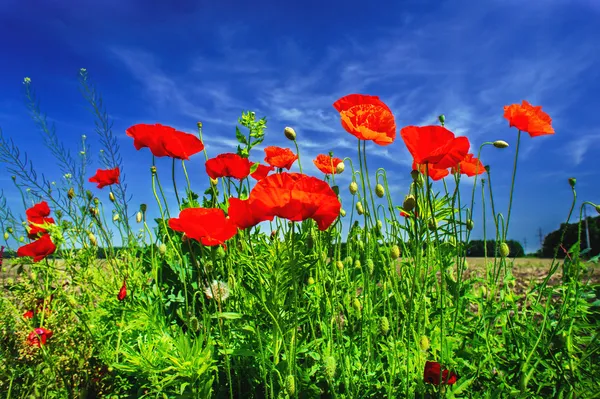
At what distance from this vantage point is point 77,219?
9.22ft

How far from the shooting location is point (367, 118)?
1.45m

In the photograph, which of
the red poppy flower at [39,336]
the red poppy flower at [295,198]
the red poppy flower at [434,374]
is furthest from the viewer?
the red poppy flower at [39,336]

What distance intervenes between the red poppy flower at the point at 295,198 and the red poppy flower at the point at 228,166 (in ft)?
1.86

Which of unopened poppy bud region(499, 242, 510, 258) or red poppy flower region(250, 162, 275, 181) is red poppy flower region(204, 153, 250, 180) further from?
unopened poppy bud region(499, 242, 510, 258)

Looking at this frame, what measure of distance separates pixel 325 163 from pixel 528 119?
0.91 m

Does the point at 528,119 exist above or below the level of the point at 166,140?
above

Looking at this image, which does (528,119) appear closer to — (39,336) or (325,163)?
(325,163)

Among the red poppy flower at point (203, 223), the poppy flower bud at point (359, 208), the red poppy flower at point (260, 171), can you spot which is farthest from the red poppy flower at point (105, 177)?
the poppy flower bud at point (359, 208)

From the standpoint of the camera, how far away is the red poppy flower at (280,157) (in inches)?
80.6

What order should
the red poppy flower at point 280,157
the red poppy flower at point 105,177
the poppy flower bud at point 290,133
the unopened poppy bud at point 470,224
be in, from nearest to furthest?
the poppy flower bud at point 290,133 → the unopened poppy bud at point 470,224 → the red poppy flower at point 280,157 → the red poppy flower at point 105,177

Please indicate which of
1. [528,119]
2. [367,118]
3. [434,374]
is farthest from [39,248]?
[528,119]

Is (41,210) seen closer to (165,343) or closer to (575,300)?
(165,343)

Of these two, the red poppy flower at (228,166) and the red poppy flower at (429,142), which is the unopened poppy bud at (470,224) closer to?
the red poppy flower at (429,142)


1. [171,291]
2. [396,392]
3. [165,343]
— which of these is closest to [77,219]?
[171,291]
